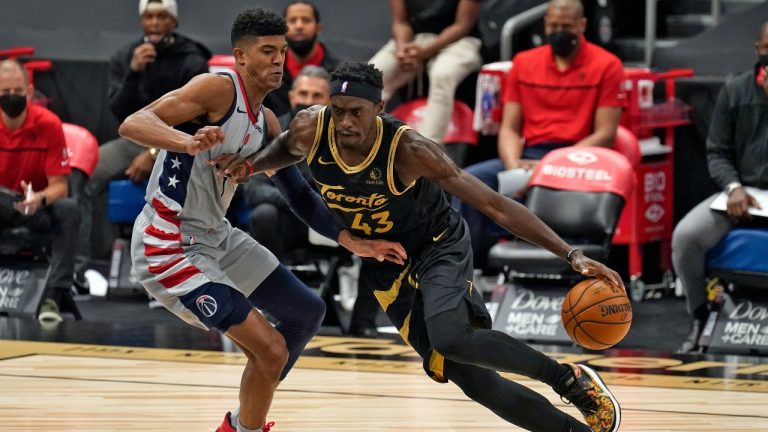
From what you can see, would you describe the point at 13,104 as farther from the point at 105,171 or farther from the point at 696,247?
the point at 696,247

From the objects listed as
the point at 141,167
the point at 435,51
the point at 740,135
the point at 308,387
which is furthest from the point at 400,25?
the point at 308,387

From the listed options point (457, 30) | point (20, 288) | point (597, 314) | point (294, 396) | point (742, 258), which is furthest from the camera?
point (457, 30)

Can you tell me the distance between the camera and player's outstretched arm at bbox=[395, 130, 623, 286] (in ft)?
16.9

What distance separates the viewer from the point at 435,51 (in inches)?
369

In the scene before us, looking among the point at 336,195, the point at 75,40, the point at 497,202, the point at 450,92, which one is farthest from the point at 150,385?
the point at 75,40

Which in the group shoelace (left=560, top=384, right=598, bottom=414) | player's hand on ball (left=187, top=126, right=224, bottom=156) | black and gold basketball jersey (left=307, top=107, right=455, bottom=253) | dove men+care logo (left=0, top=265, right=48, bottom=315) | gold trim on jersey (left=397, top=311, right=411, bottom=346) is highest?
player's hand on ball (left=187, top=126, right=224, bottom=156)

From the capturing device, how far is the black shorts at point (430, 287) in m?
5.29

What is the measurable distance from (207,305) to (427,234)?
2.79 feet

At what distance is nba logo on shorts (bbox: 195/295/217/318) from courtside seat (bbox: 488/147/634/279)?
299cm

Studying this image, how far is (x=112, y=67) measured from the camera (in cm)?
971

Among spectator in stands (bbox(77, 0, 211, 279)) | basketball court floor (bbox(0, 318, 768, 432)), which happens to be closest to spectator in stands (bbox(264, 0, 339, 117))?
spectator in stands (bbox(77, 0, 211, 279))

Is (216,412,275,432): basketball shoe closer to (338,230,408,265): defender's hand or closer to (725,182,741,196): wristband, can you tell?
(338,230,408,265): defender's hand

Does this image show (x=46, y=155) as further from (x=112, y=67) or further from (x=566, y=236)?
(x=566, y=236)

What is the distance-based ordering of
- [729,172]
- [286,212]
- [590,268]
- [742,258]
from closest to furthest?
[590,268] → [742,258] → [729,172] → [286,212]
